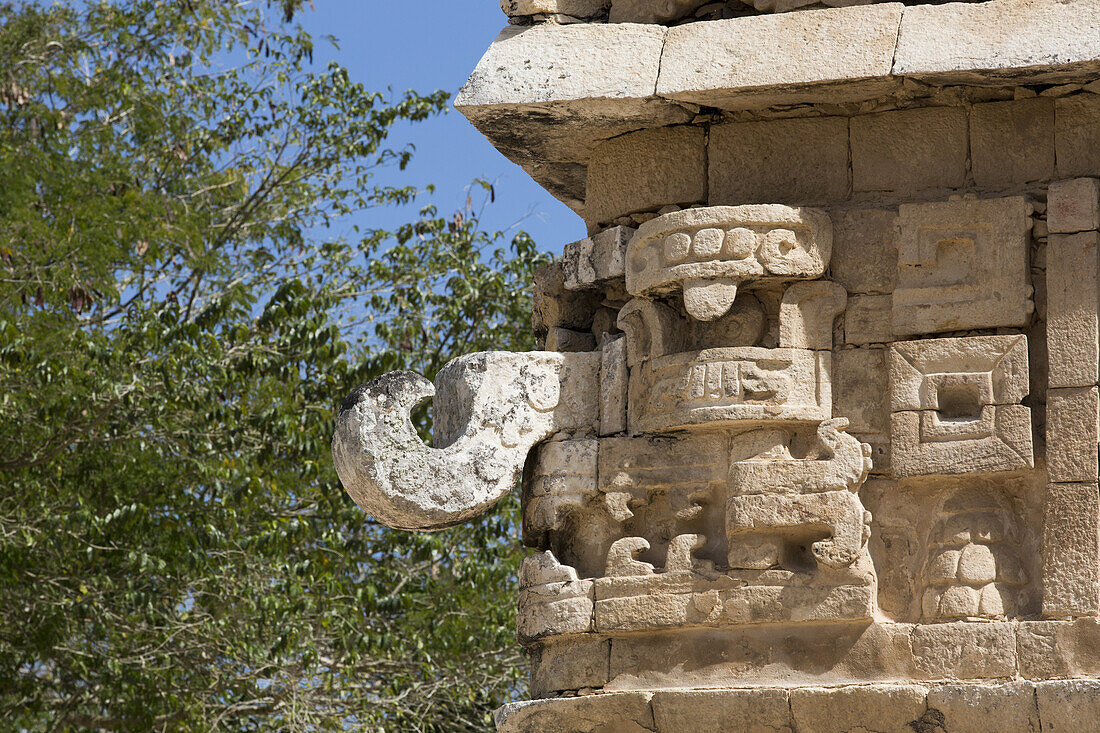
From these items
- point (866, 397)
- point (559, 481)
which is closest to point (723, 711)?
point (559, 481)

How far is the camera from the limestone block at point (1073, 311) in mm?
4352

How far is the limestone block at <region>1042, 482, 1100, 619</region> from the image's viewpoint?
420 centimetres

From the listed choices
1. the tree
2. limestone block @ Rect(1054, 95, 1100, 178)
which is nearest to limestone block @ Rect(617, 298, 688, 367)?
limestone block @ Rect(1054, 95, 1100, 178)

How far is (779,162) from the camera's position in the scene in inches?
191

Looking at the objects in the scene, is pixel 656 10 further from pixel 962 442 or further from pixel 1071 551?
pixel 1071 551

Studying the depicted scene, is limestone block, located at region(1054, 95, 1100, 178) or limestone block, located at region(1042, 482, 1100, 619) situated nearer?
limestone block, located at region(1042, 482, 1100, 619)

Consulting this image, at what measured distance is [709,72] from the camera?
468 centimetres

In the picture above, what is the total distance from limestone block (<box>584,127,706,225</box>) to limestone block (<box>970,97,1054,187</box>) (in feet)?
2.73

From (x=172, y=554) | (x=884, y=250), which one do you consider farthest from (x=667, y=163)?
(x=172, y=554)

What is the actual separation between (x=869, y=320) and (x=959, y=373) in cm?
31

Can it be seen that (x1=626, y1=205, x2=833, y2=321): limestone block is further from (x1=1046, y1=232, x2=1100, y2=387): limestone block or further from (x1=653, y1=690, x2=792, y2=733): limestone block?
(x1=653, y1=690, x2=792, y2=733): limestone block

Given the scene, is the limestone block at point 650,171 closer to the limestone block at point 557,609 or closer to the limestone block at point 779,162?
the limestone block at point 779,162

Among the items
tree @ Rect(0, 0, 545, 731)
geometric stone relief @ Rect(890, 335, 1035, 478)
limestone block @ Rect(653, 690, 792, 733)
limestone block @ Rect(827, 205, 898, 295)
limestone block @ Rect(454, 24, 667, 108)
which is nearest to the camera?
limestone block @ Rect(653, 690, 792, 733)

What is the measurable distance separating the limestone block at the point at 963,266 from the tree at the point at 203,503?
5.54m
